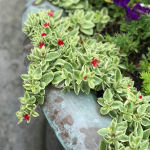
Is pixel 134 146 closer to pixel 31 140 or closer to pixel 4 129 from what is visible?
pixel 31 140

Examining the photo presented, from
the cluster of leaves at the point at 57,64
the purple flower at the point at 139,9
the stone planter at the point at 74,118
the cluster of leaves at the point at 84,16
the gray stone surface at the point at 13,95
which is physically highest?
the purple flower at the point at 139,9

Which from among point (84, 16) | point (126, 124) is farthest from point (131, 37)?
point (126, 124)

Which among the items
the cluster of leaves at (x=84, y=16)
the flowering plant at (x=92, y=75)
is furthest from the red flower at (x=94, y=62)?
the cluster of leaves at (x=84, y=16)

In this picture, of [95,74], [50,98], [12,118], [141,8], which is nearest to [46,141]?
[12,118]

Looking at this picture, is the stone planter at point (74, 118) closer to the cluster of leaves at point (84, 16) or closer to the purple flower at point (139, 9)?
the cluster of leaves at point (84, 16)

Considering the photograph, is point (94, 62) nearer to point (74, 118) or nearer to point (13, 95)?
point (74, 118)
